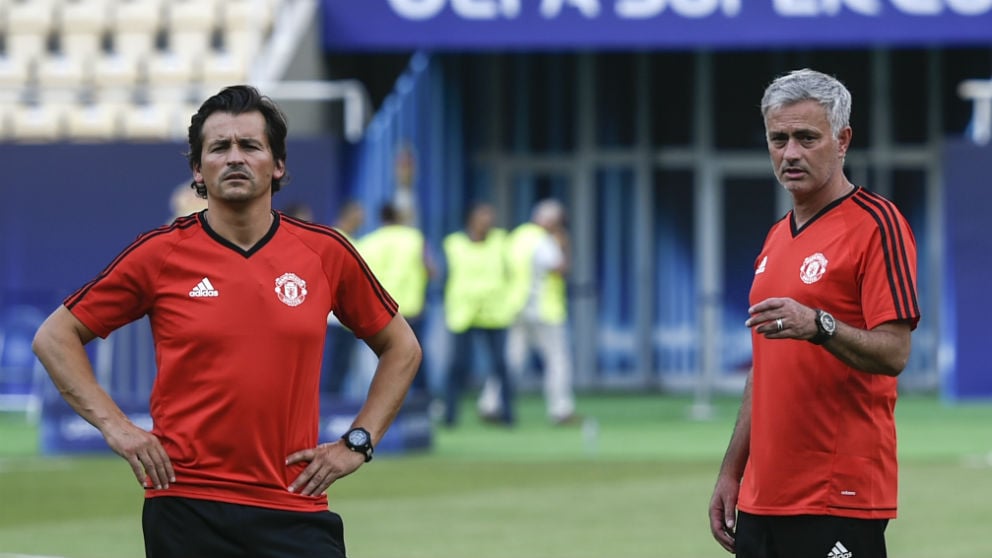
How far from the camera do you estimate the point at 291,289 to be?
536 cm

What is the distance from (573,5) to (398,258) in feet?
15.2

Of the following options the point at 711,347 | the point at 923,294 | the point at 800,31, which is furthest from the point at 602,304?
the point at 800,31

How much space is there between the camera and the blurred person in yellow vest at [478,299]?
59.9 ft

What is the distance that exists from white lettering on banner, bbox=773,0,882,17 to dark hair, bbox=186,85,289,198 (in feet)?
52.0

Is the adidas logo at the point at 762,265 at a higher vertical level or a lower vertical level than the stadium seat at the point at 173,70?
lower

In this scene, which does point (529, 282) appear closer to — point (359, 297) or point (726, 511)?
point (726, 511)

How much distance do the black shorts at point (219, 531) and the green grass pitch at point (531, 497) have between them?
4.84 meters

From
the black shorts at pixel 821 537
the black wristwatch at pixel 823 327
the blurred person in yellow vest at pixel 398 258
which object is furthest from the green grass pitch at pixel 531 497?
the black wristwatch at pixel 823 327

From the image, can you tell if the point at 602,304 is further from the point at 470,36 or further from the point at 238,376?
the point at 238,376

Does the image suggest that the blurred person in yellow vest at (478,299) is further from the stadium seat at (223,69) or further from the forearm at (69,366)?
the forearm at (69,366)

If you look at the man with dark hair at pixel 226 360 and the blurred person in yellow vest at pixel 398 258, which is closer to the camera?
the man with dark hair at pixel 226 360

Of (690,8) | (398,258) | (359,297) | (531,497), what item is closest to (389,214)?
(398,258)

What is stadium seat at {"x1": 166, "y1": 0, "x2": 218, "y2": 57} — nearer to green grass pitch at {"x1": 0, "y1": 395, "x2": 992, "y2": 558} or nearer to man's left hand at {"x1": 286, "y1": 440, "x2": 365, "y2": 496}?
green grass pitch at {"x1": 0, "y1": 395, "x2": 992, "y2": 558}

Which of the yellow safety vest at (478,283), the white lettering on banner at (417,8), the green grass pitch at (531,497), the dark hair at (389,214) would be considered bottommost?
the green grass pitch at (531,497)
